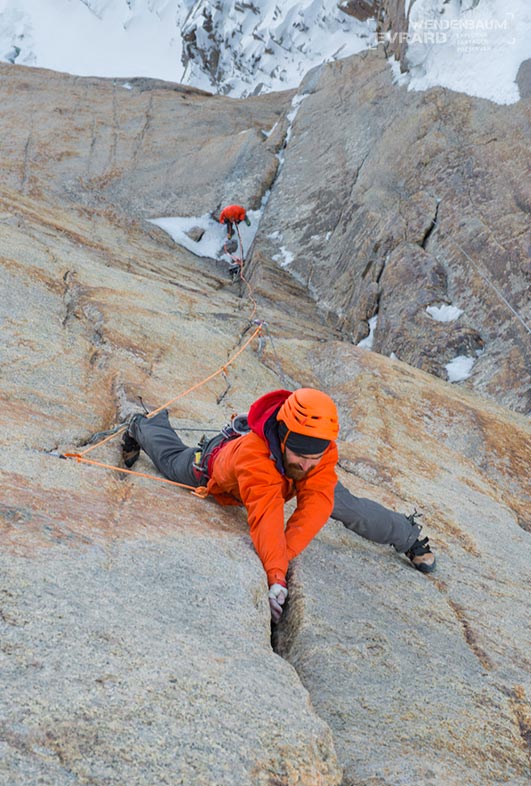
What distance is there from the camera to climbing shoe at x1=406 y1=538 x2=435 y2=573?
17.0 ft

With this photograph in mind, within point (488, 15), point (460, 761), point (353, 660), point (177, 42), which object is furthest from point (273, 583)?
point (177, 42)

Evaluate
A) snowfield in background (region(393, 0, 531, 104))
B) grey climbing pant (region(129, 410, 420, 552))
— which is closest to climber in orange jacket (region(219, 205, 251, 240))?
snowfield in background (region(393, 0, 531, 104))

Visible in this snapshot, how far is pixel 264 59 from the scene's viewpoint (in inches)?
2539

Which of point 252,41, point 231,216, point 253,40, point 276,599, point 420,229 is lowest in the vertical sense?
point 276,599

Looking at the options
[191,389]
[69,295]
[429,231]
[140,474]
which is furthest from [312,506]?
[429,231]

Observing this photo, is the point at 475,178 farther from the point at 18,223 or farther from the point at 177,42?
the point at 177,42

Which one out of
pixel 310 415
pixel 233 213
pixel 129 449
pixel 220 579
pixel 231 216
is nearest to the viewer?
pixel 220 579

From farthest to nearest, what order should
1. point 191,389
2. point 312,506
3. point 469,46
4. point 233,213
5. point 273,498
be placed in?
point 233,213 → point 469,46 → point 191,389 → point 312,506 → point 273,498

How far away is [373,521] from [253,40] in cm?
7219

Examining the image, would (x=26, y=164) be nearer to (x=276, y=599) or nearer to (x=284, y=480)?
(x=284, y=480)

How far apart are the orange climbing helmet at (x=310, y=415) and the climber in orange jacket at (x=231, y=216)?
52.5 ft

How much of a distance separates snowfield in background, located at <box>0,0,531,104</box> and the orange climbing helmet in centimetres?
1371

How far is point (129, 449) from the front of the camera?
565 centimetres

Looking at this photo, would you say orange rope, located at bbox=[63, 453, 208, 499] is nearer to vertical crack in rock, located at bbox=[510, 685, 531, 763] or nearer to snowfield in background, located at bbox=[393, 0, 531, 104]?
vertical crack in rock, located at bbox=[510, 685, 531, 763]
